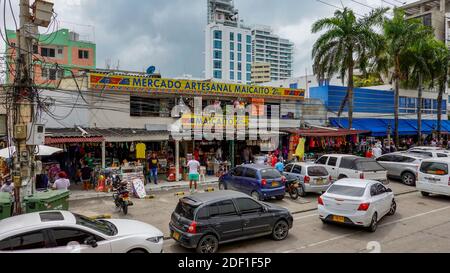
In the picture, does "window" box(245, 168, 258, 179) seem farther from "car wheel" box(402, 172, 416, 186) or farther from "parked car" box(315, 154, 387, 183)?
"car wheel" box(402, 172, 416, 186)

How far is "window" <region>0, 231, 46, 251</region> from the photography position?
20.8 feet

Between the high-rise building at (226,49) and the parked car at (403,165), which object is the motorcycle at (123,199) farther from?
the high-rise building at (226,49)

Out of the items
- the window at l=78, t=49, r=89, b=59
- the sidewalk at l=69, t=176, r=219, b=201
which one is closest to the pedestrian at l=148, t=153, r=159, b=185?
the sidewalk at l=69, t=176, r=219, b=201

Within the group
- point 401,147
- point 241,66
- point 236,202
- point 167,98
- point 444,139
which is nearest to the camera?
point 236,202

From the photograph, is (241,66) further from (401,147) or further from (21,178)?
(21,178)

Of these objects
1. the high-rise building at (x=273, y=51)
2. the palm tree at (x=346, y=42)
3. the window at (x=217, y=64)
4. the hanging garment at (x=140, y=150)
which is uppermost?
the high-rise building at (x=273, y=51)

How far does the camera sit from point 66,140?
15.7 metres

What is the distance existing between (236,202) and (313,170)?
7.25m

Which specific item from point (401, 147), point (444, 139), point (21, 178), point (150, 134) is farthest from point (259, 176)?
point (444, 139)

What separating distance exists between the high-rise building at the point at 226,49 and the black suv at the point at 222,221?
10898 cm

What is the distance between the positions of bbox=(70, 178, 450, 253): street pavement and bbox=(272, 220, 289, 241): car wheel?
18 cm

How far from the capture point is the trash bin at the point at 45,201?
10219mm

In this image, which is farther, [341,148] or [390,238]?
[341,148]

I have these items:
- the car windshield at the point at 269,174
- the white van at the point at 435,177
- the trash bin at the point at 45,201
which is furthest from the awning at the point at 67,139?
the white van at the point at 435,177
